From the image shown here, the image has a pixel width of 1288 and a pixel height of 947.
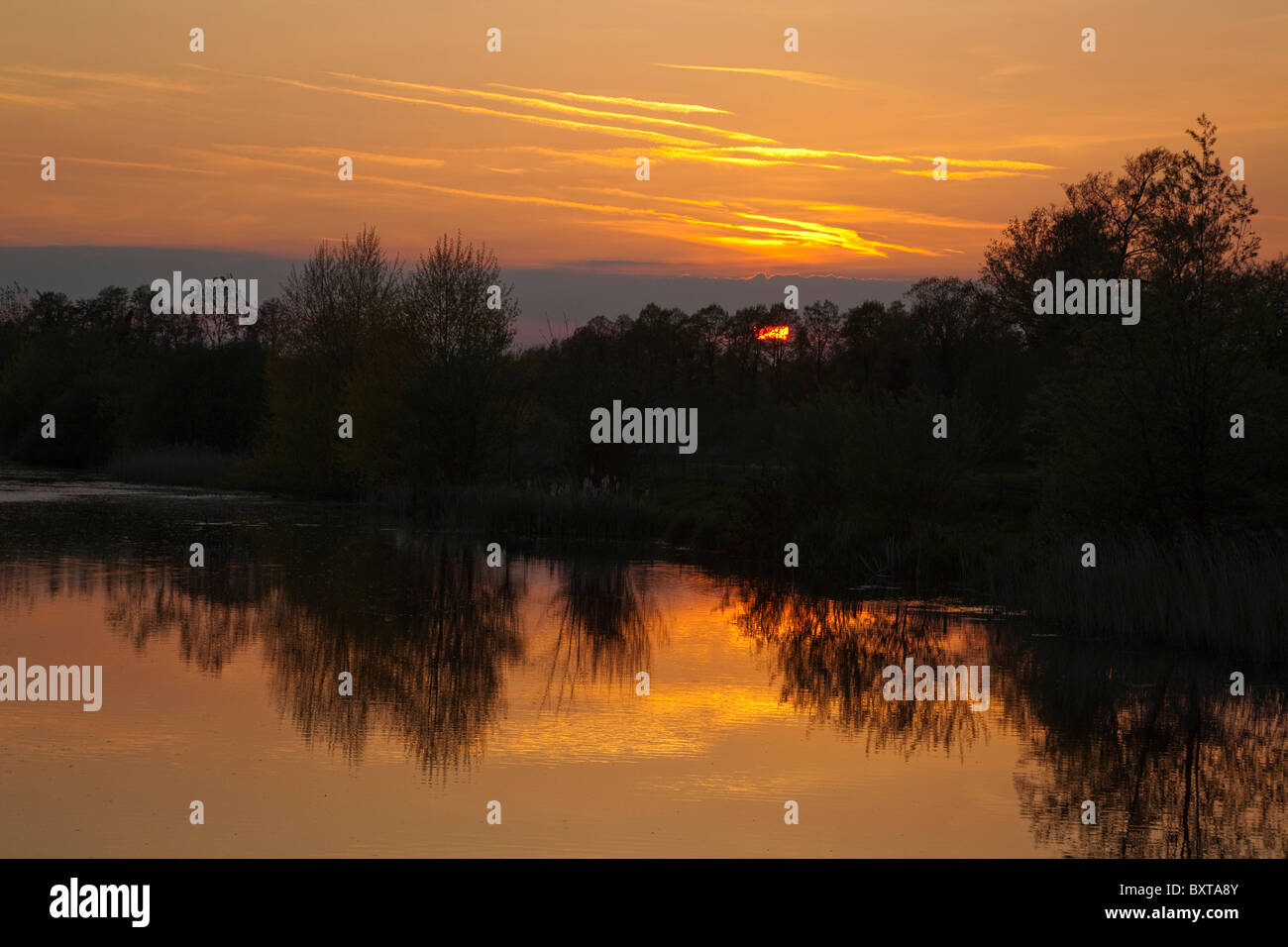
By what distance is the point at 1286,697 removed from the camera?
1323 cm

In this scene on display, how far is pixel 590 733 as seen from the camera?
11312mm

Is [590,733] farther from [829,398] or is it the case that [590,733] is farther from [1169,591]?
[829,398]

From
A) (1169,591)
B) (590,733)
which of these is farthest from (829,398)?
(590,733)

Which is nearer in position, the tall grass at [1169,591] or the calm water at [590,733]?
the calm water at [590,733]

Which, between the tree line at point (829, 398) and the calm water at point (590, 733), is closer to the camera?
the calm water at point (590, 733)

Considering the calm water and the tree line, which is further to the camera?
the tree line

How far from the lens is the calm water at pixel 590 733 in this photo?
8.41m

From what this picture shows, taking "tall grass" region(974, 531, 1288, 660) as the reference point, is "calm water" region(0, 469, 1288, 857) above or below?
below

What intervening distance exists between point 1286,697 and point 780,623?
6870 millimetres

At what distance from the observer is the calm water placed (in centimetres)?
841

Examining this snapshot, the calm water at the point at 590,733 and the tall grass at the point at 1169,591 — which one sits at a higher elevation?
the tall grass at the point at 1169,591

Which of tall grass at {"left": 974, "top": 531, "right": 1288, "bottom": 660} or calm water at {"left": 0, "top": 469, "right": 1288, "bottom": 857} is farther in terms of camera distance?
tall grass at {"left": 974, "top": 531, "right": 1288, "bottom": 660}
